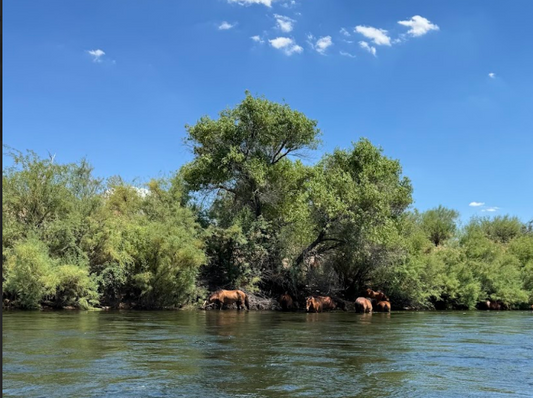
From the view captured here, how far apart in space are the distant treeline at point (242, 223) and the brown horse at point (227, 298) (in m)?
0.93

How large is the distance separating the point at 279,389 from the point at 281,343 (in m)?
6.54

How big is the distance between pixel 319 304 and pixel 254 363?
964 inches

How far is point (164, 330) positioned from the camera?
715 inches

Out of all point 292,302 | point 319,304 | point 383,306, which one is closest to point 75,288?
point 319,304

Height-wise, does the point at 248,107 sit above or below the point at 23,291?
above

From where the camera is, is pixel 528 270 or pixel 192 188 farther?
pixel 528 270

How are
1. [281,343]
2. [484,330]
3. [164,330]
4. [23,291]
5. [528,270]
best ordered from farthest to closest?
[528,270] < [23,291] < [484,330] < [164,330] < [281,343]

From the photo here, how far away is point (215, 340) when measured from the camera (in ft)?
50.3

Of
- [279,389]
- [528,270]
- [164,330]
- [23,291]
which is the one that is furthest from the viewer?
[528,270]

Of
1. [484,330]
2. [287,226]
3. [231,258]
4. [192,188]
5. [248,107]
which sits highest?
→ [248,107]

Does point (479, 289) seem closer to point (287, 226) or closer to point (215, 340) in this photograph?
point (287, 226)

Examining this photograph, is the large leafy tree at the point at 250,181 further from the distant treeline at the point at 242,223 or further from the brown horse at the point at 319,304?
the brown horse at the point at 319,304

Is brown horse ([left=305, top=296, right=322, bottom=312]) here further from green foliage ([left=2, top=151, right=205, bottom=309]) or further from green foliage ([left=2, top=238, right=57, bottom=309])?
green foliage ([left=2, top=238, right=57, bottom=309])

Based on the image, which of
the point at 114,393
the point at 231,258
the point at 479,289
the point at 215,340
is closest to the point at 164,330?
the point at 215,340
